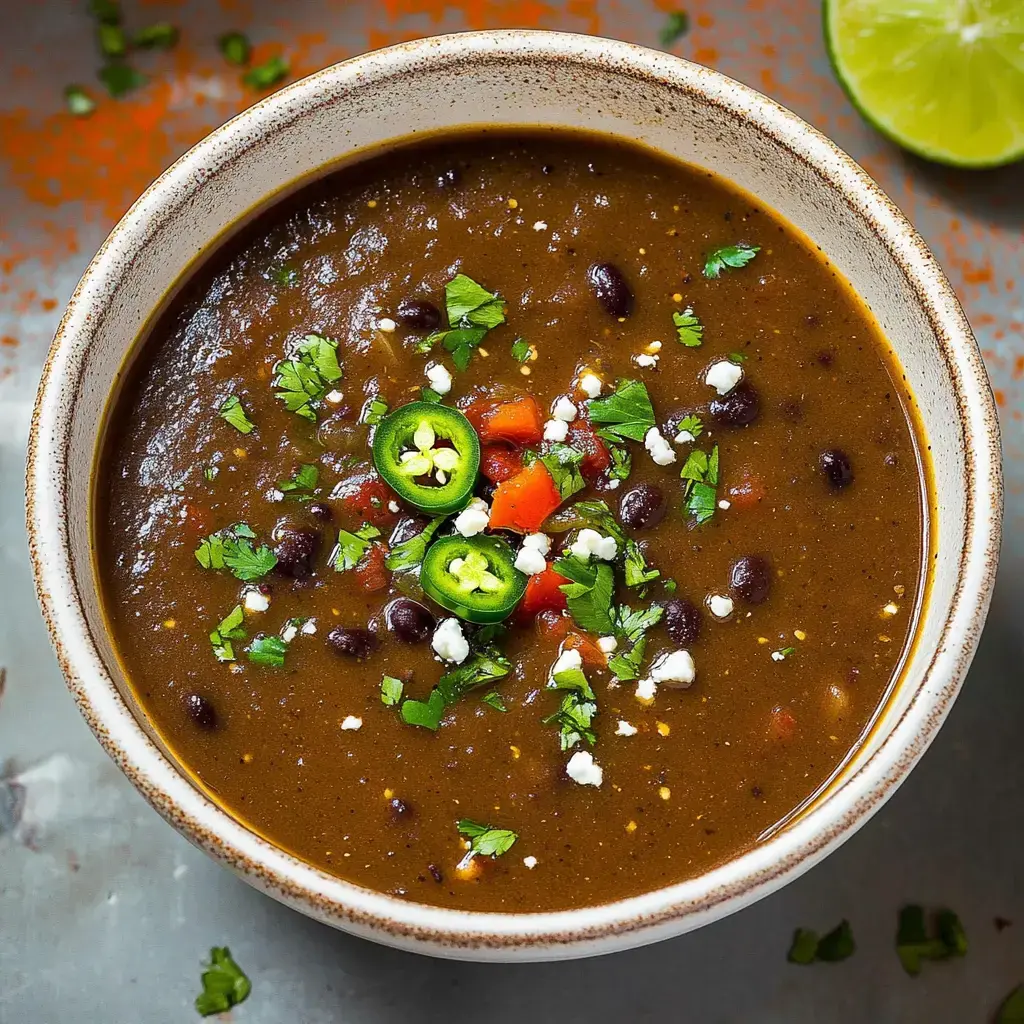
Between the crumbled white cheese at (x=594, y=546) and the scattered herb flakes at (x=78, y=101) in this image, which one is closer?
the crumbled white cheese at (x=594, y=546)

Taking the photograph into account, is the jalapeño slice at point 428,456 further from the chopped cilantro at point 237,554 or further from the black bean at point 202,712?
the black bean at point 202,712

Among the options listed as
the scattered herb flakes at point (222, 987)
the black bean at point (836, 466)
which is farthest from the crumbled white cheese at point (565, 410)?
the scattered herb flakes at point (222, 987)

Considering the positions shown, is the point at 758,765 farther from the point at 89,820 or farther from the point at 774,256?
the point at 89,820

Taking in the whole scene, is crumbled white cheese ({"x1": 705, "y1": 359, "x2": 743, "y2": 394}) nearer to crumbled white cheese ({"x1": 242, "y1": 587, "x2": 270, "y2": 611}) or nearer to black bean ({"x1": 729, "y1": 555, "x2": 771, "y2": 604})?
black bean ({"x1": 729, "y1": 555, "x2": 771, "y2": 604})

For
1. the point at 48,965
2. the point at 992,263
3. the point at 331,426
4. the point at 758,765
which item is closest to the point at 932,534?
the point at 758,765

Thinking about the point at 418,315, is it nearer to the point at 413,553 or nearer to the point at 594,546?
the point at 413,553

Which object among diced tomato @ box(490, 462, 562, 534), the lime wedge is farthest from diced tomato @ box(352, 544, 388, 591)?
the lime wedge
